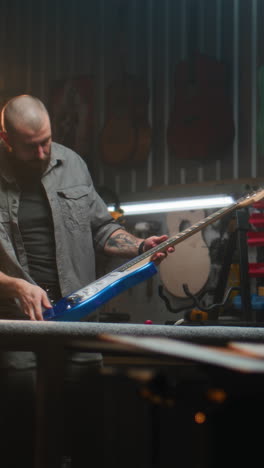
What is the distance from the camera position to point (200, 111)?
437 cm

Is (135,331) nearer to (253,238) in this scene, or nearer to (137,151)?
(253,238)

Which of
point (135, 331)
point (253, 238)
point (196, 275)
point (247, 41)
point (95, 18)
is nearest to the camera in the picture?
point (135, 331)

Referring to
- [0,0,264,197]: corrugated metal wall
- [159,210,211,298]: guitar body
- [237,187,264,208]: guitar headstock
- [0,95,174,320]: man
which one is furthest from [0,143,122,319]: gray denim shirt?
[0,0,264,197]: corrugated metal wall

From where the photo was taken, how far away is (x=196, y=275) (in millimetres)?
4125

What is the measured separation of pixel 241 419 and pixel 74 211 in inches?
62.5

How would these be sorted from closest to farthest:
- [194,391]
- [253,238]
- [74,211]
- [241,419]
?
[241,419]
[194,391]
[74,211]
[253,238]

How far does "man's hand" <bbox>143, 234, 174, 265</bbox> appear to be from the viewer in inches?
82.8

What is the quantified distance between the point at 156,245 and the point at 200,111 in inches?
93.1

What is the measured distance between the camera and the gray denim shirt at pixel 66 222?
2.32m

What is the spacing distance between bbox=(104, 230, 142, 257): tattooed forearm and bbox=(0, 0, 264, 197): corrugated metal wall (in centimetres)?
214

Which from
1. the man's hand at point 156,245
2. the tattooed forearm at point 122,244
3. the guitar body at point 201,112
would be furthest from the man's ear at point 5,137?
the guitar body at point 201,112

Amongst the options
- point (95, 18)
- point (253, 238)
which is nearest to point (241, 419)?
point (253, 238)

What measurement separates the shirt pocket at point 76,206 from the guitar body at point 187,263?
1.68 m

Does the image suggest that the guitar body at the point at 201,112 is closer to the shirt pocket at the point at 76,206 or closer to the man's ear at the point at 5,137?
the shirt pocket at the point at 76,206
